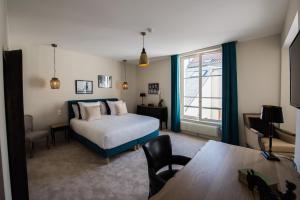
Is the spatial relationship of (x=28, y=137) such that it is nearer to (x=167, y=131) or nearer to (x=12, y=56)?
(x=12, y=56)

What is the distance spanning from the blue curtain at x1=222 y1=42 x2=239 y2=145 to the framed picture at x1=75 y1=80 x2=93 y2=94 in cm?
398

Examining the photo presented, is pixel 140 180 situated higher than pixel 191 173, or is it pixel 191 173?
pixel 191 173

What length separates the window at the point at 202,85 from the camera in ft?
13.1

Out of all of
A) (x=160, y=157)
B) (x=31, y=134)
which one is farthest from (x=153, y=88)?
(x=160, y=157)

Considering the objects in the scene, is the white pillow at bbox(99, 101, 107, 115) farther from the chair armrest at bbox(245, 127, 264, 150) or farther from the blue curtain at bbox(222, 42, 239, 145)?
the chair armrest at bbox(245, 127, 264, 150)

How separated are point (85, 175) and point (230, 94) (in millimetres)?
3592

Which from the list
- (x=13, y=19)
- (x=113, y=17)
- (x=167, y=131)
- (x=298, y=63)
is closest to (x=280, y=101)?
(x=298, y=63)

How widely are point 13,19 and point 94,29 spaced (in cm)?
122

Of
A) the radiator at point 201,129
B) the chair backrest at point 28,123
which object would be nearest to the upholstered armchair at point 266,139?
the radiator at point 201,129

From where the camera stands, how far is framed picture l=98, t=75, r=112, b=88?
15.9 feet

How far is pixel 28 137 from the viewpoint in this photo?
2887mm

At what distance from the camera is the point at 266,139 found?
259 cm

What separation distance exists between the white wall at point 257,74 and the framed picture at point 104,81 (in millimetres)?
4031

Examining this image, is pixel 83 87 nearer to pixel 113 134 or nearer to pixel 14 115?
pixel 113 134
